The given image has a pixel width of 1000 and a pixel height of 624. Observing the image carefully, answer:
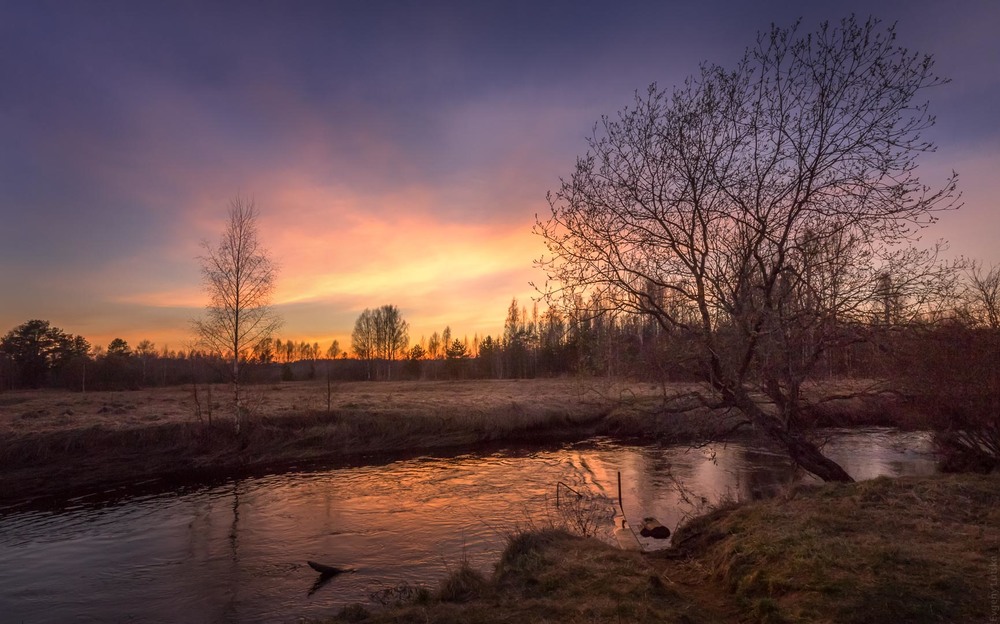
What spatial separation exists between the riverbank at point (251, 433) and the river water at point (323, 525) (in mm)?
2202

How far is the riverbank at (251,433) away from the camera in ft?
70.2

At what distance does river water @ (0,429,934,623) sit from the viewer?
1055 centimetres

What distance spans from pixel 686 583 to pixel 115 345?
286 ft

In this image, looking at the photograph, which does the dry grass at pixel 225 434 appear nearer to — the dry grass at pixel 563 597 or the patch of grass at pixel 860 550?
the patch of grass at pixel 860 550

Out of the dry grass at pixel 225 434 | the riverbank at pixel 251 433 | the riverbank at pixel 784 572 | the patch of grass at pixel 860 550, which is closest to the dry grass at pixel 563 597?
the riverbank at pixel 784 572

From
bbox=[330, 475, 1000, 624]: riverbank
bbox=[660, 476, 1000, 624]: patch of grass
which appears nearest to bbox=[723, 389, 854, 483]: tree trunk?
bbox=[660, 476, 1000, 624]: patch of grass

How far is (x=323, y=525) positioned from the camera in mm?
15180

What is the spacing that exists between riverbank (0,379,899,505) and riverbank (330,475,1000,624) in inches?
123

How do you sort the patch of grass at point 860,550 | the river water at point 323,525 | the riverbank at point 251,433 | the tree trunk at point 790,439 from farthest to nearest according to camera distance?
the riverbank at point 251,433 < the tree trunk at point 790,439 < the river water at point 323,525 < the patch of grass at point 860,550

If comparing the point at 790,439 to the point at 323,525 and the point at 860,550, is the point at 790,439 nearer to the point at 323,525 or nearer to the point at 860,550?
the point at 860,550

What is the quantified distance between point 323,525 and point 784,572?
12.2 m

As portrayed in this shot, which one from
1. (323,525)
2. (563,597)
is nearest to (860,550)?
(563,597)

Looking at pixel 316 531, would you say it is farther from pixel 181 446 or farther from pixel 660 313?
pixel 181 446

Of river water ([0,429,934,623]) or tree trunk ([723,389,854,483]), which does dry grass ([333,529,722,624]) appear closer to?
river water ([0,429,934,623])
